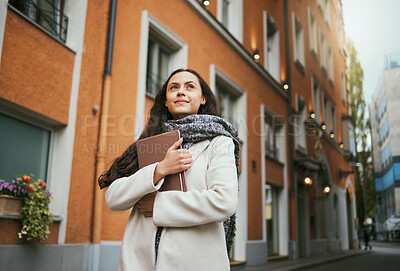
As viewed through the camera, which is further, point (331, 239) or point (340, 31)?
point (340, 31)

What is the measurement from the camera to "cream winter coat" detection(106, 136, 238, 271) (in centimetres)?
159

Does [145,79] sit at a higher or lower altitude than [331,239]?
higher

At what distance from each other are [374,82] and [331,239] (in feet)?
27.9

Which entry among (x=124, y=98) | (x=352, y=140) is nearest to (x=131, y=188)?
(x=124, y=98)

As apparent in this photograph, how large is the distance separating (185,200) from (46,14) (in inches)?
224

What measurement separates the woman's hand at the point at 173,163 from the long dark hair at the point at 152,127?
0.28 metres

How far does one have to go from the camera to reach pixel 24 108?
546 centimetres

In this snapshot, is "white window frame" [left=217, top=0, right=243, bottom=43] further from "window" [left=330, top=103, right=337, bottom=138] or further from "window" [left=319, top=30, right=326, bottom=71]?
"window" [left=330, top=103, right=337, bottom=138]

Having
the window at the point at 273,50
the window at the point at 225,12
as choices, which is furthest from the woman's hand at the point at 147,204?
the window at the point at 273,50

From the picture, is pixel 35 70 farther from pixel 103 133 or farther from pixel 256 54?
pixel 256 54

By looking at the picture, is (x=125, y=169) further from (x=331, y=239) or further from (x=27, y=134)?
(x=331, y=239)

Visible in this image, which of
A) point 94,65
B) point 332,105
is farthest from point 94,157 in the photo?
point 332,105

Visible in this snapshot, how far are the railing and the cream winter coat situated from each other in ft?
16.5

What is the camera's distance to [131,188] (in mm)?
1708
